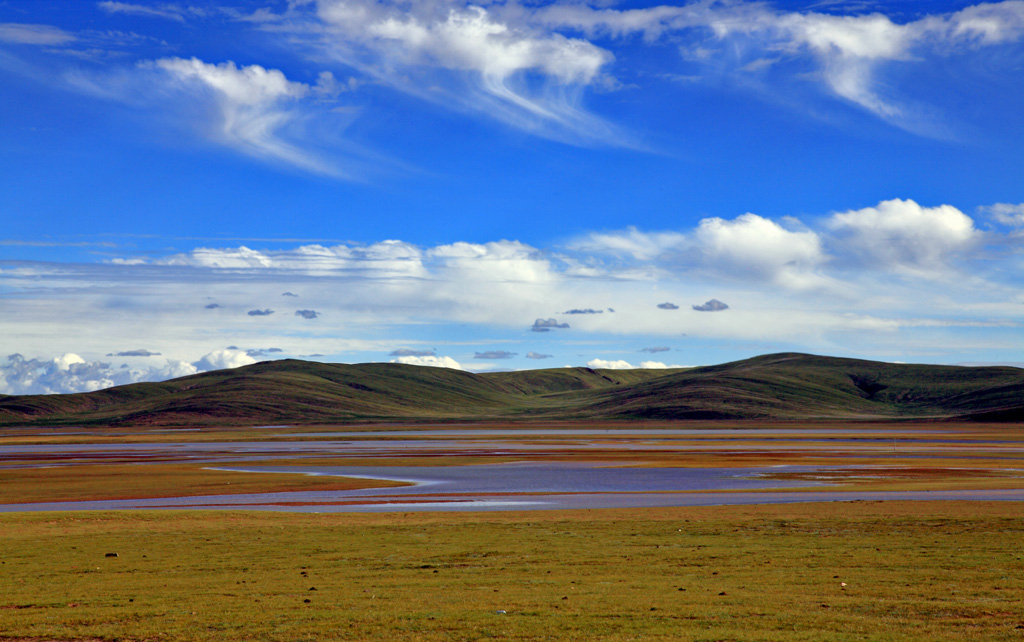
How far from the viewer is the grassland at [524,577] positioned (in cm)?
1508

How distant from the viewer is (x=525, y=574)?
21641 mm

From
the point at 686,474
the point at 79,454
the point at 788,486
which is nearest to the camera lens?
the point at 788,486

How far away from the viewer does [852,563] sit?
72.9 ft

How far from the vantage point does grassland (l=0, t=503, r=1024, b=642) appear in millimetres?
15078

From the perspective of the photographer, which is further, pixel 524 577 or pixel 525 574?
pixel 525 574

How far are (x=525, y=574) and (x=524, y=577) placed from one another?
0.52m

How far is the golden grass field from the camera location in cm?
1510

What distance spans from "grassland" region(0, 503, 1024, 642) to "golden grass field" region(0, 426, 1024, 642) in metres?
0.07

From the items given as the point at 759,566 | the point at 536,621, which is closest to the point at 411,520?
the point at 759,566

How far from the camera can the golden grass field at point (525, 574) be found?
1510cm

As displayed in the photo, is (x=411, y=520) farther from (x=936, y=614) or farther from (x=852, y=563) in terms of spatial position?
(x=936, y=614)

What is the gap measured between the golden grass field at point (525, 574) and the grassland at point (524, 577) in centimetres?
7

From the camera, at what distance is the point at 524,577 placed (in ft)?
69.3

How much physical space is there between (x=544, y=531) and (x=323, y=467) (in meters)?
43.6
